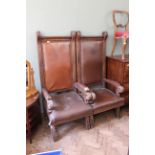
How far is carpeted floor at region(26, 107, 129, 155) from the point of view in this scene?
69.7 inches

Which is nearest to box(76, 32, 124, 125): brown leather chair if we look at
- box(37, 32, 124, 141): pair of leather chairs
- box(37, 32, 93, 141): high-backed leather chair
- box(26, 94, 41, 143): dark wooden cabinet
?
box(37, 32, 124, 141): pair of leather chairs

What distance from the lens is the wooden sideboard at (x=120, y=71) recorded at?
235cm

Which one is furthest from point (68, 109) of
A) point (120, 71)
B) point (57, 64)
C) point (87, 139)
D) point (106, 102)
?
point (120, 71)

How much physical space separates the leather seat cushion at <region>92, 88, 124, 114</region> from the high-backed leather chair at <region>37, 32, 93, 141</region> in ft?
0.39

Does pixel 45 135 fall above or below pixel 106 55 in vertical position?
below

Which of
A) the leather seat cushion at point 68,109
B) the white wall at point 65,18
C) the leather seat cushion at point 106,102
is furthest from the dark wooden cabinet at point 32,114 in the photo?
the leather seat cushion at point 106,102

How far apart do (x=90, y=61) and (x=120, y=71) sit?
48 cm

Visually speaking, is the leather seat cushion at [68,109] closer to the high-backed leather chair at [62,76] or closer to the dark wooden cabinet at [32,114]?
the high-backed leather chair at [62,76]

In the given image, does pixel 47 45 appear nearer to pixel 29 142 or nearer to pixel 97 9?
pixel 97 9

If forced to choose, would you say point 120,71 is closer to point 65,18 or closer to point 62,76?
point 62,76
